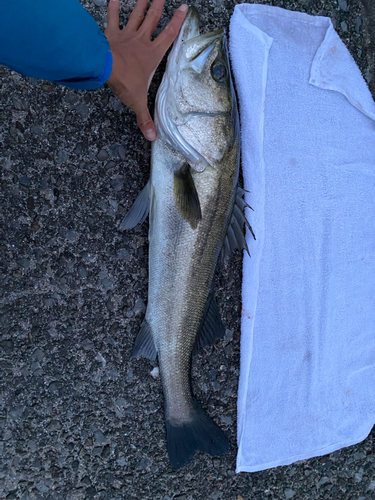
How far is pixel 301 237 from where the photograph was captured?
185cm

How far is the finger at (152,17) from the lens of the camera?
5.02ft

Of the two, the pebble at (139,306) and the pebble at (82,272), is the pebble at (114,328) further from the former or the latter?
the pebble at (82,272)

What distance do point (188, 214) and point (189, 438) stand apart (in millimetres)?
1014

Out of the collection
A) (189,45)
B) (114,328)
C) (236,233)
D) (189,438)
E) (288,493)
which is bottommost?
(288,493)

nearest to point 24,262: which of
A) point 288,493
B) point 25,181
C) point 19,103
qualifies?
point 25,181

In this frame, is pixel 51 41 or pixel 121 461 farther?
pixel 121 461

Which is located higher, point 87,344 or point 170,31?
point 170,31

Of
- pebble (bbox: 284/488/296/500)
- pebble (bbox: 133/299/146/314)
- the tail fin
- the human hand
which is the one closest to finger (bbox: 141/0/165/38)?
the human hand

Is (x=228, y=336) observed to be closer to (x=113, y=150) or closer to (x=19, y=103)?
(x=113, y=150)

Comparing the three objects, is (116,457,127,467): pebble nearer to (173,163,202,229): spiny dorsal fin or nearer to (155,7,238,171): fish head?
(173,163,202,229): spiny dorsal fin

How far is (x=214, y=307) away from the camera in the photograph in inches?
64.3

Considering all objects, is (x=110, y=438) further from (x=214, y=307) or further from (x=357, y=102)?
(x=357, y=102)

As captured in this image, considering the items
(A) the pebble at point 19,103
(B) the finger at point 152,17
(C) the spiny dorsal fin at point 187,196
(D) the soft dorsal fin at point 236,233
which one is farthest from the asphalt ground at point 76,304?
(D) the soft dorsal fin at point 236,233

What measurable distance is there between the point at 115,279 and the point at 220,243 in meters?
0.52
